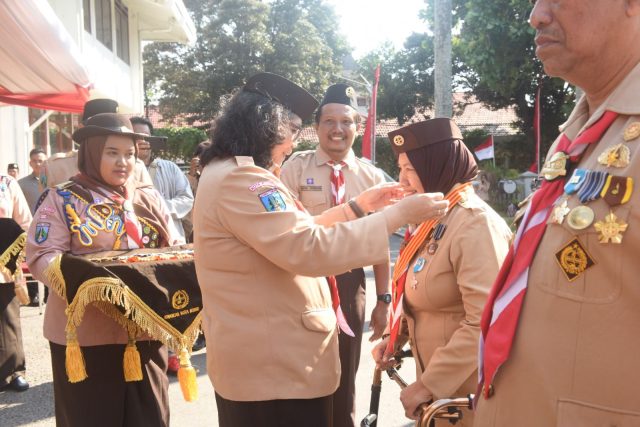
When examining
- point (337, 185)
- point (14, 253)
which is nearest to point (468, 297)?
point (337, 185)

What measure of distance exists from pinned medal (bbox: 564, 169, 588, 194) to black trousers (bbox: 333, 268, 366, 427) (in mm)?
2402

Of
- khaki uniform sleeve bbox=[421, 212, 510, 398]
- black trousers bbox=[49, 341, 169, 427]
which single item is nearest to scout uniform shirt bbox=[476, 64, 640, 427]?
khaki uniform sleeve bbox=[421, 212, 510, 398]

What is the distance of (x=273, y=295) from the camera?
88.5 inches

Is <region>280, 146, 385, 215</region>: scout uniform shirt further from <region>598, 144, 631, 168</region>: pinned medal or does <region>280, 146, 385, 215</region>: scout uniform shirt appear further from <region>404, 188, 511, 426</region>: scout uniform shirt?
<region>598, 144, 631, 168</region>: pinned medal

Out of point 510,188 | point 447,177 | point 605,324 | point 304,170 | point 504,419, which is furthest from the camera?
point 510,188

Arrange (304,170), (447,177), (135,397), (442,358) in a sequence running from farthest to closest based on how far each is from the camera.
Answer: (304,170) → (135,397) → (447,177) → (442,358)

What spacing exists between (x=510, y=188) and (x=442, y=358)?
73.7 ft

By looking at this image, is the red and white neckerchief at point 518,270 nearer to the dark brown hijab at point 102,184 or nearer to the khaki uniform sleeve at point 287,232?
the khaki uniform sleeve at point 287,232

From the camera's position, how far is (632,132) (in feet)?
4.31

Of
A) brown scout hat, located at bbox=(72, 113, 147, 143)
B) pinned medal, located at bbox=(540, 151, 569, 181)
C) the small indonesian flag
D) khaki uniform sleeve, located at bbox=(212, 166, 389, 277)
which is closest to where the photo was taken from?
pinned medal, located at bbox=(540, 151, 569, 181)

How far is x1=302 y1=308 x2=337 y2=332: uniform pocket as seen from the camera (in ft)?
7.52

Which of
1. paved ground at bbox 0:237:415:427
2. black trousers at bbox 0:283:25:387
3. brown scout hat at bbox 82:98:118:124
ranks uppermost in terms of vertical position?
brown scout hat at bbox 82:98:118:124

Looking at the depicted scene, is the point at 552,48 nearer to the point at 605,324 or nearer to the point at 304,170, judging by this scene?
the point at 605,324

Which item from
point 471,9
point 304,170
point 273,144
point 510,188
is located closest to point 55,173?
point 304,170
